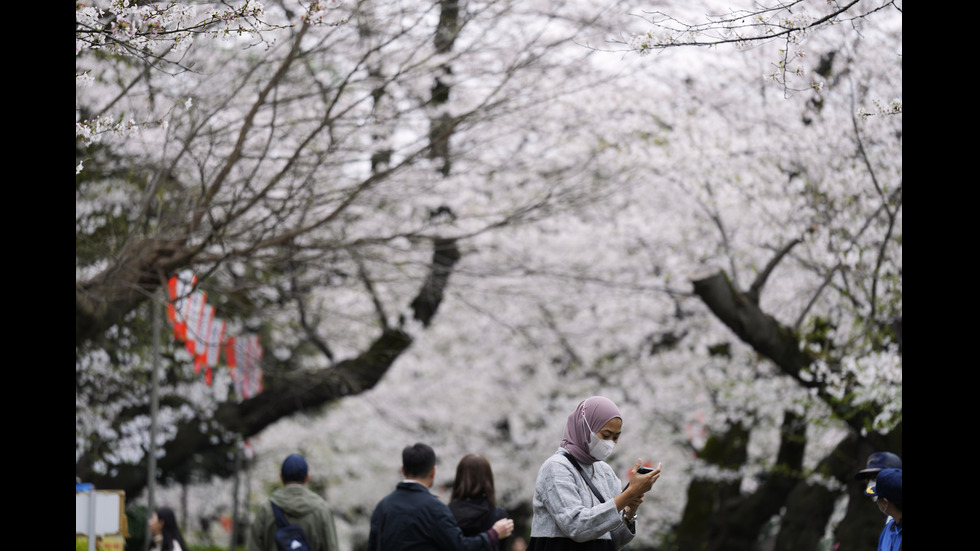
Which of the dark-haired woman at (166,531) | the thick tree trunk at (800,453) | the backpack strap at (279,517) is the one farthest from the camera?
the thick tree trunk at (800,453)

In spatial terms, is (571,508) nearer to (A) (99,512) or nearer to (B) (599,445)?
(B) (599,445)

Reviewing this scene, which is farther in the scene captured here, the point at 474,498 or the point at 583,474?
the point at 474,498

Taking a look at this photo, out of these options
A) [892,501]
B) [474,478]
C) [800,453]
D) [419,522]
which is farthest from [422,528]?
[800,453]

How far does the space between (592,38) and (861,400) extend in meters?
4.12

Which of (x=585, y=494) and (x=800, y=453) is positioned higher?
(x=800, y=453)

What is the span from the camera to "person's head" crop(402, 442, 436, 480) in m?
5.02

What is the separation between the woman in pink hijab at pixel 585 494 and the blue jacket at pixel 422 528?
94 cm

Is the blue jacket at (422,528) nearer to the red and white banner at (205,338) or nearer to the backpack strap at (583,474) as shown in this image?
the backpack strap at (583,474)

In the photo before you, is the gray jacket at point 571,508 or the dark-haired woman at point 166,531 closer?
the gray jacket at point 571,508

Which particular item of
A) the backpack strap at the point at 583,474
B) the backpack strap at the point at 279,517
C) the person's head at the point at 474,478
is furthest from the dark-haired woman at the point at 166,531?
the backpack strap at the point at 583,474

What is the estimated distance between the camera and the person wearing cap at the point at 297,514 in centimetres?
585

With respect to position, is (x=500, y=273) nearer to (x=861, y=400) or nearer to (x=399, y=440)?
(x=861, y=400)

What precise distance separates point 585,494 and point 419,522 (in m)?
1.26

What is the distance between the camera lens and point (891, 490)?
424 centimetres
